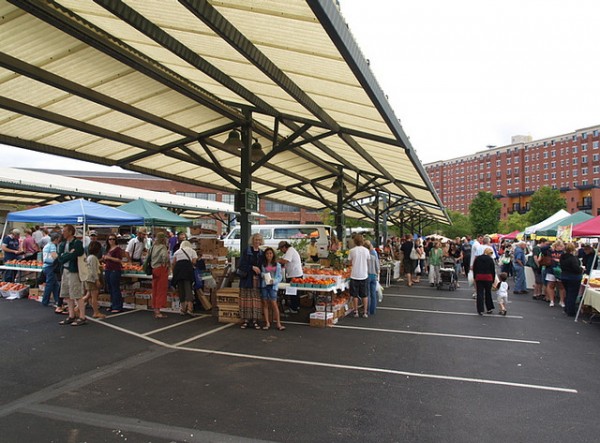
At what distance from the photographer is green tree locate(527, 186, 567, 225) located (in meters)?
75.4

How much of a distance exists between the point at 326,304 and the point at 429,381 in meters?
3.27

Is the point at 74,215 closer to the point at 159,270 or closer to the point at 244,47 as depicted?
the point at 159,270

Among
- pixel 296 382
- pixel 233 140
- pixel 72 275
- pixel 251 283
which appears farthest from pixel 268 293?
pixel 72 275

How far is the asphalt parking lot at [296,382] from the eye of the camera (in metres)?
3.60

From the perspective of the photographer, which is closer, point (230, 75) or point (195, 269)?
point (230, 75)

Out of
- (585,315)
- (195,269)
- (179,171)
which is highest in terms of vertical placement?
(179,171)

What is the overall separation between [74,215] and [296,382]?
316 inches

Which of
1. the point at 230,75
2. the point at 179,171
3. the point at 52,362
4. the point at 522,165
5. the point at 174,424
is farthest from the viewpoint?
the point at 522,165

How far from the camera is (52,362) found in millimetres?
5398

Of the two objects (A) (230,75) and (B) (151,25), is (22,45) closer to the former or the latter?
(B) (151,25)

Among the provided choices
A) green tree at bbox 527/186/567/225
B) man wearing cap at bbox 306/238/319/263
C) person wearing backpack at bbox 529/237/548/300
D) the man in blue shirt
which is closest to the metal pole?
man wearing cap at bbox 306/238/319/263

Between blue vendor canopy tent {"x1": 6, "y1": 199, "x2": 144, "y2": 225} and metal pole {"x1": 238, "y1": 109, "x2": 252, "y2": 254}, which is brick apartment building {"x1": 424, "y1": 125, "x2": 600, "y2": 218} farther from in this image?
blue vendor canopy tent {"x1": 6, "y1": 199, "x2": 144, "y2": 225}

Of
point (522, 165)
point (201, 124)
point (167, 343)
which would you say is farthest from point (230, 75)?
point (522, 165)

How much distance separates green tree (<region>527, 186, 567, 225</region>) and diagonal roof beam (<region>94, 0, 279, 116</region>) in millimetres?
83300
